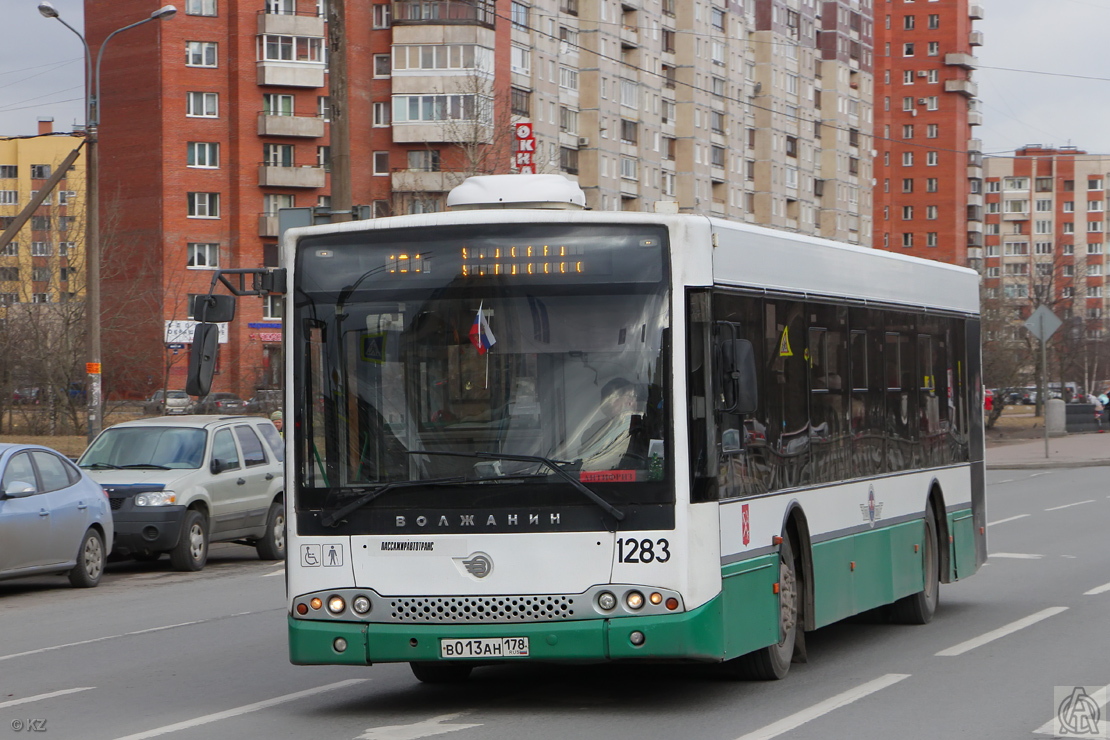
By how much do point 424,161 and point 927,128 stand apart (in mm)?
71201

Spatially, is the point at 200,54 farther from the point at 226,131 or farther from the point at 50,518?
the point at 50,518

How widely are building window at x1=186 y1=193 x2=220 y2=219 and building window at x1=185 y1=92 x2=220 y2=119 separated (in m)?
3.68

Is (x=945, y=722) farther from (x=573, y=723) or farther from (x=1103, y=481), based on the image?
(x=1103, y=481)

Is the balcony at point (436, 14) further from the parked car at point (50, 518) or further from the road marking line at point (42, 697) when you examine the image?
the road marking line at point (42, 697)

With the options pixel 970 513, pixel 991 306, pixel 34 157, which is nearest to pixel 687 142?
pixel 991 306

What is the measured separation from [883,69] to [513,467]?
464 ft

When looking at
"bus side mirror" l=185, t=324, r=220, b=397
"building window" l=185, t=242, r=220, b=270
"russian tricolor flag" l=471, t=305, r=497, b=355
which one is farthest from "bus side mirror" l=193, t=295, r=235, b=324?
"building window" l=185, t=242, r=220, b=270

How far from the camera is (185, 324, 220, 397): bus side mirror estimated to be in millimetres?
8977

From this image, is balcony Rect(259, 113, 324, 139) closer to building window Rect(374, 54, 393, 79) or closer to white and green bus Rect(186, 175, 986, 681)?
building window Rect(374, 54, 393, 79)

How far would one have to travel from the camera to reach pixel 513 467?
344 inches

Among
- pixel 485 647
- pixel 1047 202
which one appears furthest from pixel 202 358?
pixel 1047 202

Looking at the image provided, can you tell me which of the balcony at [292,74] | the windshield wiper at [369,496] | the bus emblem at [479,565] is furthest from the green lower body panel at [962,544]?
the balcony at [292,74]

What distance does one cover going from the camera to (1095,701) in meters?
9.28

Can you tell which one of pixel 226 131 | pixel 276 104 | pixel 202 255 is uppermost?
pixel 276 104
